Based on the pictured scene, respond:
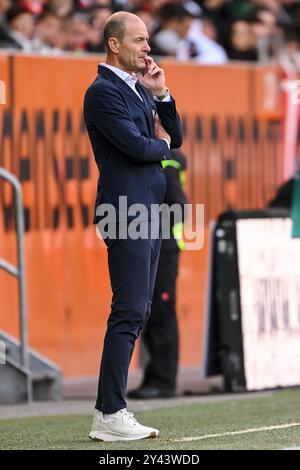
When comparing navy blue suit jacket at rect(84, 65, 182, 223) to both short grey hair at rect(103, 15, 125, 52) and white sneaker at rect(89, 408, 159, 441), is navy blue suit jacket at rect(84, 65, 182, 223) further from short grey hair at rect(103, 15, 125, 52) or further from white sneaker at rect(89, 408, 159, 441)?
white sneaker at rect(89, 408, 159, 441)

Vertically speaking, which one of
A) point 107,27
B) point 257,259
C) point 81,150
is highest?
point 107,27

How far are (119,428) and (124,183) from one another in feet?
4.11

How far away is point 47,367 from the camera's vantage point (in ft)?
34.7

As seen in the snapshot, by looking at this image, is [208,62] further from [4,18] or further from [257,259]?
[257,259]

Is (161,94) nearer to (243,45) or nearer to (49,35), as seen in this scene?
(49,35)

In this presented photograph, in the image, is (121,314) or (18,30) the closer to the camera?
(121,314)

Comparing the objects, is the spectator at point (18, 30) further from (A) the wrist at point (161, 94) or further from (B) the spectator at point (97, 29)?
(A) the wrist at point (161, 94)

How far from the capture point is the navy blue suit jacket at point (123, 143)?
6.77m

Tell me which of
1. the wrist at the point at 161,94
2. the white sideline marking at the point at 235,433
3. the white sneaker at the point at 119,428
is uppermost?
the wrist at the point at 161,94

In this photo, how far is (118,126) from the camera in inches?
266

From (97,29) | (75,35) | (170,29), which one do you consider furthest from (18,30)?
(170,29)

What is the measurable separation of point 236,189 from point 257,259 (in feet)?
9.23

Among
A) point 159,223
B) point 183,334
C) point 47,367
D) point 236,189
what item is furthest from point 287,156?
point 159,223

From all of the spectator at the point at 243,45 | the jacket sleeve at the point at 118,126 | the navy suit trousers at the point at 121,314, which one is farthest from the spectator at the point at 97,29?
the navy suit trousers at the point at 121,314
